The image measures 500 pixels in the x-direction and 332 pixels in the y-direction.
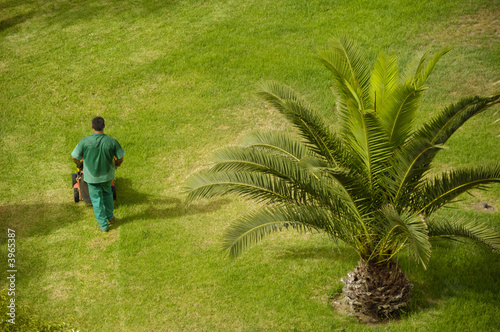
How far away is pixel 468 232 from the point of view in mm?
6914

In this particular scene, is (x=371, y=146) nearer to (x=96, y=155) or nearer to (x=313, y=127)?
(x=313, y=127)

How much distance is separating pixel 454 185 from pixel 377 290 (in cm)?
181

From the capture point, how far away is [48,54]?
15.2 meters

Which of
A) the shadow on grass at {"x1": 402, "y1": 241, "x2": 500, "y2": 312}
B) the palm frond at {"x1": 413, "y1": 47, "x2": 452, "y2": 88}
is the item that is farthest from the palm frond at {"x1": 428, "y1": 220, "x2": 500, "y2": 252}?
the palm frond at {"x1": 413, "y1": 47, "x2": 452, "y2": 88}

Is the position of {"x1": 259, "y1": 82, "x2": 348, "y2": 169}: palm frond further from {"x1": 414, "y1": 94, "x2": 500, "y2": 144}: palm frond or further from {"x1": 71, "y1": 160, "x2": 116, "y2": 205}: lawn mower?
{"x1": 71, "y1": 160, "x2": 116, "y2": 205}: lawn mower

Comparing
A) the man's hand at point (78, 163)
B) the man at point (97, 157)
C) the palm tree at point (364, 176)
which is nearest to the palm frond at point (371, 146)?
the palm tree at point (364, 176)

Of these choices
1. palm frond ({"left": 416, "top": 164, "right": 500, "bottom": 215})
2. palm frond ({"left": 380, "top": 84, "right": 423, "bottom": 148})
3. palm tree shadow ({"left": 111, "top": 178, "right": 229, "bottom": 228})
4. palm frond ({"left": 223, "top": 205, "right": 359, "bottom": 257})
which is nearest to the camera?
palm frond ({"left": 380, "top": 84, "right": 423, "bottom": 148})

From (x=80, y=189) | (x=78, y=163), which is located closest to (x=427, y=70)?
(x=78, y=163)

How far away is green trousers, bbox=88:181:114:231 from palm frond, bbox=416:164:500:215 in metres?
5.36

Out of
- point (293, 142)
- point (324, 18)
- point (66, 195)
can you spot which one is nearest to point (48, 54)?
point (66, 195)

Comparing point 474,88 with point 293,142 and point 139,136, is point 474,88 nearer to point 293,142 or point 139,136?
point 293,142

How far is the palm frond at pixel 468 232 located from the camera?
6.74m

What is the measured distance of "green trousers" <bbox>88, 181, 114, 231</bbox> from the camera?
30.0 feet

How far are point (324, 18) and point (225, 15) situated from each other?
120 inches
